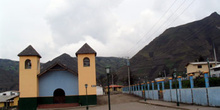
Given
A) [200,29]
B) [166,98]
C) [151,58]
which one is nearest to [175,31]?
[200,29]

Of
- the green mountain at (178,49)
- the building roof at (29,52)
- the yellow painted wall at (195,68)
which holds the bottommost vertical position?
the yellow painted wall at (195,68)

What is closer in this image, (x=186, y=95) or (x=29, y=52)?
(x=186, y=95)

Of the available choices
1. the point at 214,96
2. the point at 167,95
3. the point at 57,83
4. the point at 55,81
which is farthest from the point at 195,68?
the point at 214,96

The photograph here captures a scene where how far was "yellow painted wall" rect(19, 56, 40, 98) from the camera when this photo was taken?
2864 cm

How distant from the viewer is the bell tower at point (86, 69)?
2920 centimetres

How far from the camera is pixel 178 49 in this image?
144625 mm

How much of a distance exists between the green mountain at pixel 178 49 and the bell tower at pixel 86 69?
7819 centimetres

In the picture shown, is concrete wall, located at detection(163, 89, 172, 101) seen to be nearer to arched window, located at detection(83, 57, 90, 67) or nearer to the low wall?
the low wall

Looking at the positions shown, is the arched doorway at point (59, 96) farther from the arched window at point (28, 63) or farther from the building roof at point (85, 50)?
the building roof at point (85, 50)

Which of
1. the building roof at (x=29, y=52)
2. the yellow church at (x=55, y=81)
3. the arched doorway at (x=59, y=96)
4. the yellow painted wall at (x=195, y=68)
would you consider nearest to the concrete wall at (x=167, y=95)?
the yellow church at (x=55, y=81)

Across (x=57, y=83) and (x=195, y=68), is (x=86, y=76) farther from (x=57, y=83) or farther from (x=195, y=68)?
(x=195, y=68)

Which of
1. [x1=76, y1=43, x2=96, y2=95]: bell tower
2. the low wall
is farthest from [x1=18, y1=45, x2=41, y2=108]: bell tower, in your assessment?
the low wall

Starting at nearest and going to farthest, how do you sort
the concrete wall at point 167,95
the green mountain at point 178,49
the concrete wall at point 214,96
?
the concrete wall at point 214,96, the concrete wall at point 167,95, the green mountain at point 178,49

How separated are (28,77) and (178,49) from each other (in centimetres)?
12851
